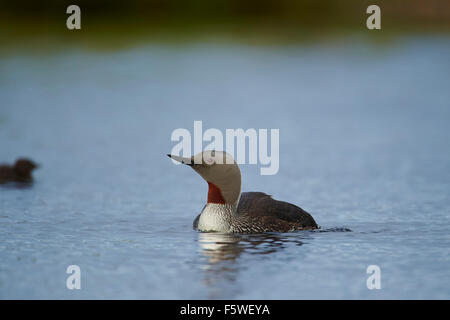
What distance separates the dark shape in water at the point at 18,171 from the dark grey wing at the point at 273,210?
4.19 meters

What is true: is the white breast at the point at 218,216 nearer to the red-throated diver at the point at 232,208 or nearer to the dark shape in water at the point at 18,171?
the red-throated diver at the point at 232,208

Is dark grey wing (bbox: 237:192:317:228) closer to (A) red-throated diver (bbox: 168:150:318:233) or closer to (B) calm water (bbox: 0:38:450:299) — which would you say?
(A) red-throated diver (bbox: 168:150:318:233)

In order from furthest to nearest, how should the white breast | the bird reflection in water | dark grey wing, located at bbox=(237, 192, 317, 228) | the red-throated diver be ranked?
dark grey wing, located at bbox=(237, 192, 317, 228), the white breast, the red-throated diver, the bird reflection in water

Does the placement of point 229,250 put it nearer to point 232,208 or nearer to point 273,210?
point 232,208

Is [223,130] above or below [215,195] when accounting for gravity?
above

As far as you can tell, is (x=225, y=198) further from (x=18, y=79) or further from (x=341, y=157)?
(x=18, y=79)

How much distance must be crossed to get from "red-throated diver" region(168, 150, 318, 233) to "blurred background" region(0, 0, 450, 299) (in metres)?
0.18

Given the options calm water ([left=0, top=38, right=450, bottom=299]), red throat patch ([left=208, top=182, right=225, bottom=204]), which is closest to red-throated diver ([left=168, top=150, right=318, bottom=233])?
red throat patch ([left=208, top=182, right=225, bottom=204])

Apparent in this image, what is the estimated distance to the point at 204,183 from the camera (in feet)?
41.5

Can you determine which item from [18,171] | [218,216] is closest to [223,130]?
[18,171]

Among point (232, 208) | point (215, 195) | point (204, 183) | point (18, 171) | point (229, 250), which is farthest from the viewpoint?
point (18, 171)

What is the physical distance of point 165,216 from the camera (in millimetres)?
10406

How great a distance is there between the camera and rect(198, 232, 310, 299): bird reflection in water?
7641 mm

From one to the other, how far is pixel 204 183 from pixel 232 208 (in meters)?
3.37
